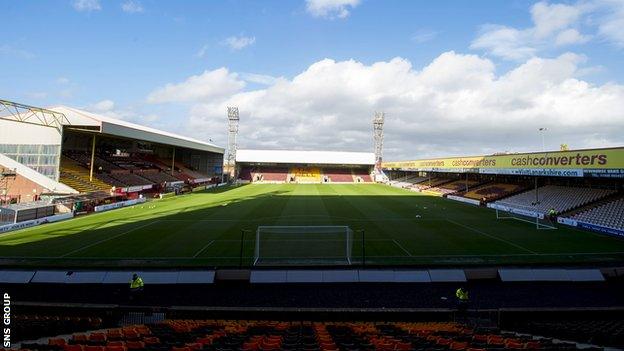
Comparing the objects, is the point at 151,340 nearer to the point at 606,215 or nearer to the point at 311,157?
the point at 606,215

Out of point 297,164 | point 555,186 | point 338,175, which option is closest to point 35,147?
point 555,186

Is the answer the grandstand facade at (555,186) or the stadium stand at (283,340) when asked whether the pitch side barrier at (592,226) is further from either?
the stadium stand at (283,340)

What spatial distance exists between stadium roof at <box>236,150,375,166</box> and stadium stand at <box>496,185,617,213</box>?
5232 centimetres

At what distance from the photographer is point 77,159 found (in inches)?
1941

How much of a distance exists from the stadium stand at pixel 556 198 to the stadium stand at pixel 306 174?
57.3m

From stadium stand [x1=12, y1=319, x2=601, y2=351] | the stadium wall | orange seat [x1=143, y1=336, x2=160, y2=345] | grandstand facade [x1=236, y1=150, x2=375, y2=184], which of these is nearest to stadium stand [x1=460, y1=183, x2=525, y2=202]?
stadium stand [x1=12, y1=319, x2=601, y2=351]

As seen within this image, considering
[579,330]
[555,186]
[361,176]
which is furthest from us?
[361,176]

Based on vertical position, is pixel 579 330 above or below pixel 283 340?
below

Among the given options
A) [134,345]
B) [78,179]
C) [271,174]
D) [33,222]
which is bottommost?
[33,222]

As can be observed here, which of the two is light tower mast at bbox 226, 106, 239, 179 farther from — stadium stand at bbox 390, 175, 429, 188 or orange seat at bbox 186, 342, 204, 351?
orange seat at bbox 186, 342, 204, 351

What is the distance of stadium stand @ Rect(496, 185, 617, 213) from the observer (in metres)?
35.0

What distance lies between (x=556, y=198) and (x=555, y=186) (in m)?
4.31

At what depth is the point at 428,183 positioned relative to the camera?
73625 mm

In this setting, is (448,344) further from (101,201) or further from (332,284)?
(101,201)
